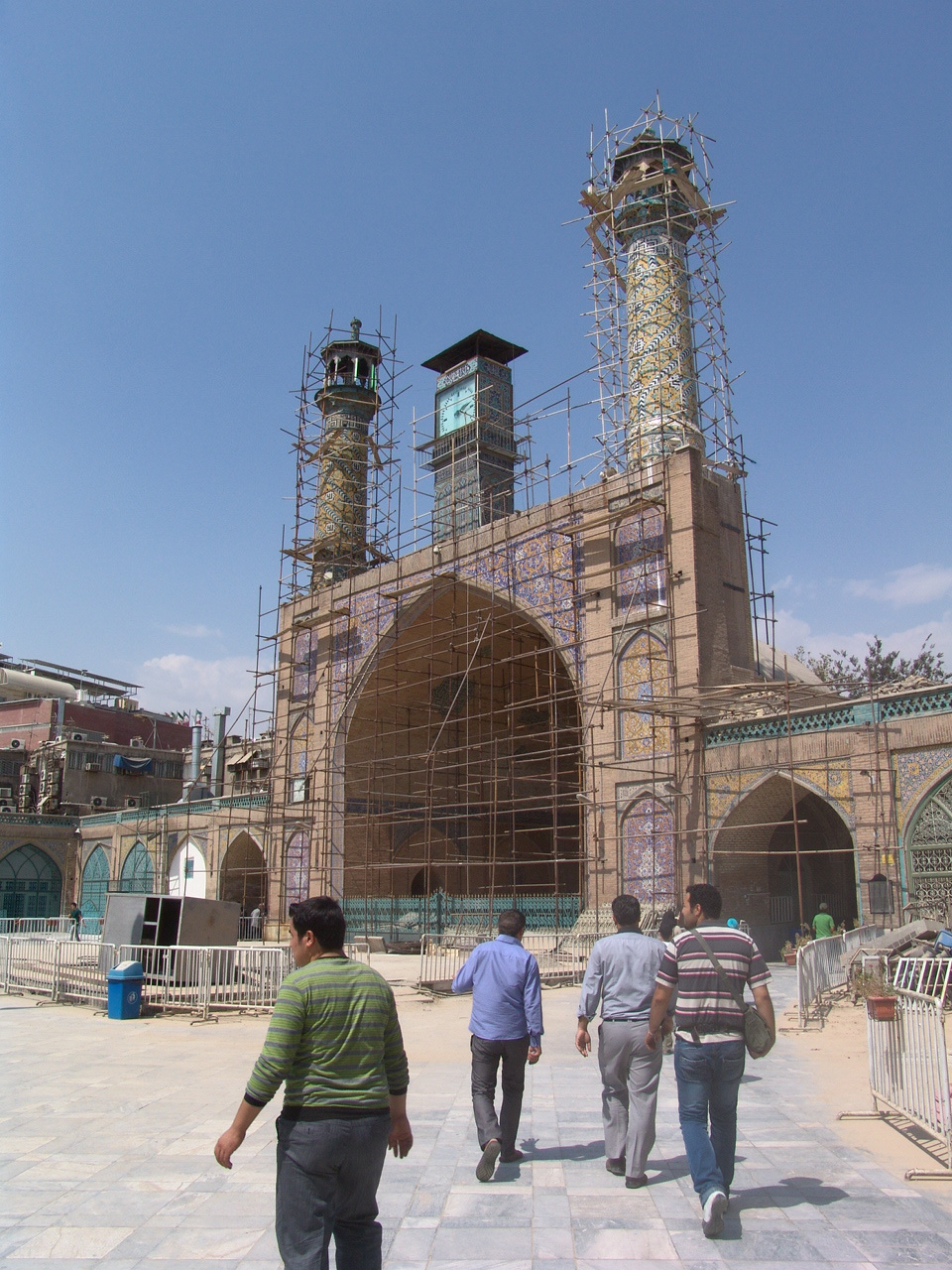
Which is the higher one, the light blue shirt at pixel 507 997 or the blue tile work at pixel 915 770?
the blue tile work at pixel 915 770

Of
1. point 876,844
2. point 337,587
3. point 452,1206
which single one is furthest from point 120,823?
point 452,1206

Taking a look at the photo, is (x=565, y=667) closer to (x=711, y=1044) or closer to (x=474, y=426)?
(x=474, y=426)

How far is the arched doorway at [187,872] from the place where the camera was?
2755 cm

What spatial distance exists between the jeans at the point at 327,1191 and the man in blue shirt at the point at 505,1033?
190cm

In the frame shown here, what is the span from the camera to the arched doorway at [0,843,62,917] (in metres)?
32.1

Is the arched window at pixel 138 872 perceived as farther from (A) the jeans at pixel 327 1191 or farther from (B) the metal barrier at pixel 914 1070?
(A) the jeans at pixel 327 1191

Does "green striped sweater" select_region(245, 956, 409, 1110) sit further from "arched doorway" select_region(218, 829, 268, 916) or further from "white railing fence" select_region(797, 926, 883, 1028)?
"arched doorway" select_region(218, 829, 268, 916)

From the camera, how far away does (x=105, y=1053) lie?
7.74 metres

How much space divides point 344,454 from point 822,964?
20176mm

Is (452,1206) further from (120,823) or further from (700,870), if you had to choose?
(120,823)

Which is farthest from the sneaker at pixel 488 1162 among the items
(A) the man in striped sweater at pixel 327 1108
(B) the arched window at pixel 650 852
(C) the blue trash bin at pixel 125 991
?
(B) the arched window at pixel 650 852

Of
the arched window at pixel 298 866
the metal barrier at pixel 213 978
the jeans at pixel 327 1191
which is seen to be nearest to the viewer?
the jeans at pixel 327 1191

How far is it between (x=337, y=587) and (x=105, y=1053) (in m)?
17.0

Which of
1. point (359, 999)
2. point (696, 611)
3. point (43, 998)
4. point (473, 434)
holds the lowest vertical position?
point (43, 998)
